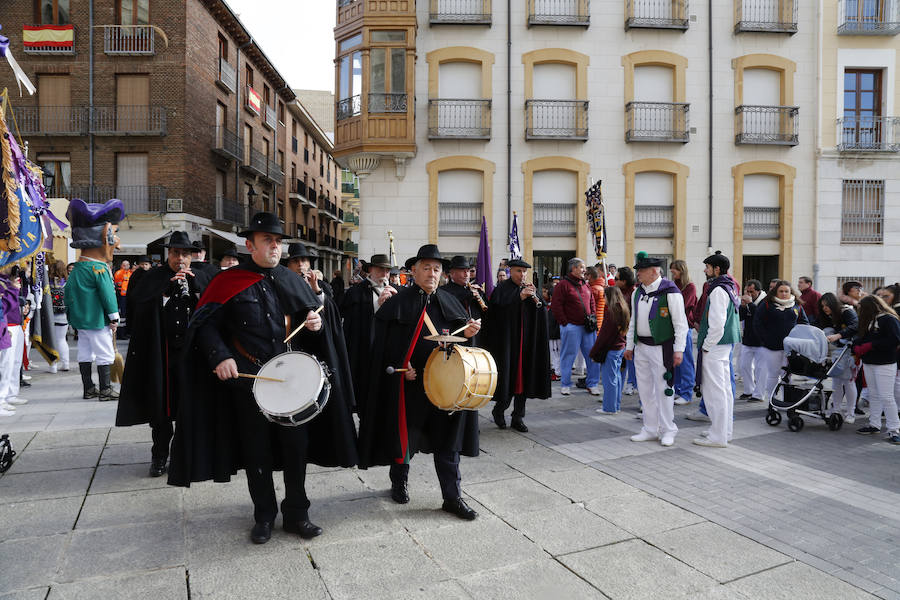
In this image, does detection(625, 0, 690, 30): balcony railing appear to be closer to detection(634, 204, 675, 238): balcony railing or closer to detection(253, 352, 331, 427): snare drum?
detection(634, 204, 675, 238): balcony railing

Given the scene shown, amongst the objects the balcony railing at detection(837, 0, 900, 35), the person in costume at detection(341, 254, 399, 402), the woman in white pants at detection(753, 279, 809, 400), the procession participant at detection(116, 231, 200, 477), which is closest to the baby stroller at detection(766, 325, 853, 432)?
the woman in white pants at detection(753, 279, 809, 400)

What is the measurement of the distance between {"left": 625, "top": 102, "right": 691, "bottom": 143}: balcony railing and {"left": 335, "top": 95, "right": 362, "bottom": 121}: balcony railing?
861cm

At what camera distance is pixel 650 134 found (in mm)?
20125

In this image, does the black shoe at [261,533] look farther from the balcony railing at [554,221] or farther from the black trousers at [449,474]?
the balcony railing at [554,221]

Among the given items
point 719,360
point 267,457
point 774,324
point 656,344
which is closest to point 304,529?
point 267,457

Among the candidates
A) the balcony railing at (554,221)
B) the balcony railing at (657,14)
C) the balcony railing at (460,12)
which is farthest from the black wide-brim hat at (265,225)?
the balcony railing at (657,14)

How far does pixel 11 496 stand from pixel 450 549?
11.7 ft

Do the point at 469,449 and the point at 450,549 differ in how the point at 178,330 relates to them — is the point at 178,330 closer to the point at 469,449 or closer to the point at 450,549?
the point at 469,449

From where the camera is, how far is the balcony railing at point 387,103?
757 inches

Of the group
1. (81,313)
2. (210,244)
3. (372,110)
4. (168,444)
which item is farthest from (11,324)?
(210,244)

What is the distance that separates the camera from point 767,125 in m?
20.5

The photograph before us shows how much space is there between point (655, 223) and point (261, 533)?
18840mm

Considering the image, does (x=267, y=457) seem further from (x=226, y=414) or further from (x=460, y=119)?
(x=460, y=119)

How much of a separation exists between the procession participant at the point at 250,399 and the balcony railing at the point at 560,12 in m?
18.0
